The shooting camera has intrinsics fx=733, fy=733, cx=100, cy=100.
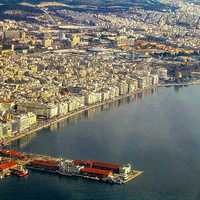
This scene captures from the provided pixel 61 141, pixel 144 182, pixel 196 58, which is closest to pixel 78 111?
pixel 61 141

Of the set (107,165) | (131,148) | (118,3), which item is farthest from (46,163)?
(118,3)

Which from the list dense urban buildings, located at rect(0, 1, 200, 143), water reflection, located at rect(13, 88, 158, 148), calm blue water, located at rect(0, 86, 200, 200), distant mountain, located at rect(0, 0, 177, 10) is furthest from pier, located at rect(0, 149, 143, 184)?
distant mountain, located at rect(0, 0, 177, 10)

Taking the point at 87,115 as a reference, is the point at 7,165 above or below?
above

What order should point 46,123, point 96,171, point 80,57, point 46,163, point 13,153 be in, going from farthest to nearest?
point 80,57 → point 46,123 → point 13,153 → point 46,163 → point 96,171

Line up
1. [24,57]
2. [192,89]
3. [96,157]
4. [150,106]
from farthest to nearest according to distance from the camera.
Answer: [24,57]
[192,89]
[150,106]
[96,157]

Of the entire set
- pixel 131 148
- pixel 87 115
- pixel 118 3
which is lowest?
pixel 87 115

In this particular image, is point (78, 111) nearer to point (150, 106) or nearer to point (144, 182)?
point (150, 106)

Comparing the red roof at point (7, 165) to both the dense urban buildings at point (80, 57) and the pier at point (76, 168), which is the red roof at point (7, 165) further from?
the dense urban buildings at point (80, 57)

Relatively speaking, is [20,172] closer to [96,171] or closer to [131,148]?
[96,171]
